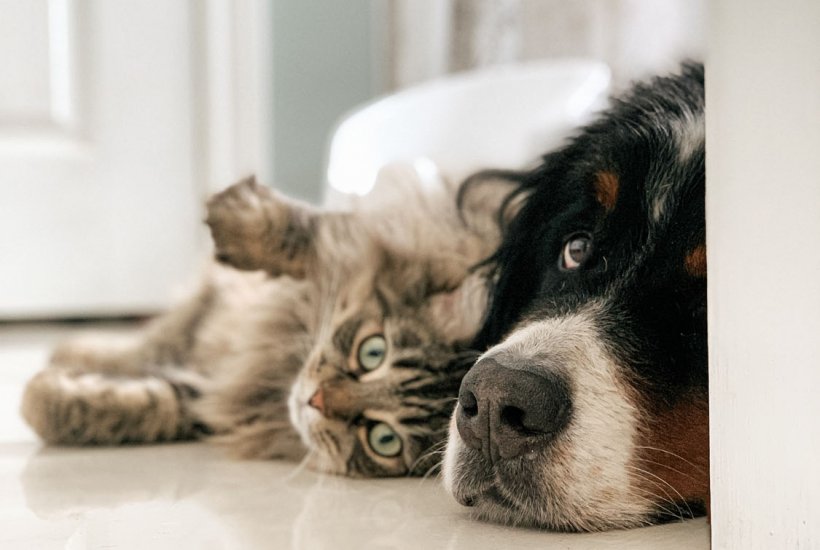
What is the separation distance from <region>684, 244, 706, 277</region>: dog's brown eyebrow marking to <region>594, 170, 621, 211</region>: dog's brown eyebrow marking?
11 cm

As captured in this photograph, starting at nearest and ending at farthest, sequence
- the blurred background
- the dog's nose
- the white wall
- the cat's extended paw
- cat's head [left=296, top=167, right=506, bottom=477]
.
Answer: the white wall → the dog's nose → cat's head [left=296, top=167, right=506, bottom=477] → the cat's extended paw → the blurred background

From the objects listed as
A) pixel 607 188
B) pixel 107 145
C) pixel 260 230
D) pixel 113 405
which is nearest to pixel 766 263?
pixel 607 188

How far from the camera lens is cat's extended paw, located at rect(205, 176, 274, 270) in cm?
131

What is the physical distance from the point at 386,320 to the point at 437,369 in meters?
0.10

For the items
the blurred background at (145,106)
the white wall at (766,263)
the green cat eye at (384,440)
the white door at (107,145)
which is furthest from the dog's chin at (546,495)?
the white door at (107,145)

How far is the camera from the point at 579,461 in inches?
31.2

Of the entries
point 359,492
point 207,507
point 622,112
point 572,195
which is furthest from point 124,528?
point 622,112

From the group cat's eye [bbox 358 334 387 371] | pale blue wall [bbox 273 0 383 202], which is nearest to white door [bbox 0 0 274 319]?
pale blue wall [bbox 273 0 383 202]

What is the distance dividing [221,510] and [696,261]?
0.54m

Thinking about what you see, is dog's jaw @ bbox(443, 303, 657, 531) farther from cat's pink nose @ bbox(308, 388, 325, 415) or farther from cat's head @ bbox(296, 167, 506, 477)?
cat's pink nose @ bbox(308, 388, 325, 415)

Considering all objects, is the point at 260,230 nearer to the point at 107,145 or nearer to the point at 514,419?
the point at 514,419

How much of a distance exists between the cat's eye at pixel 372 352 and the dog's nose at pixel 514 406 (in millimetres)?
340

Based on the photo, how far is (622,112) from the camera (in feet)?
3.32

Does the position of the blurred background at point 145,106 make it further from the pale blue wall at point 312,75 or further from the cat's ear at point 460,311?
the cat's ear at point 460,311
